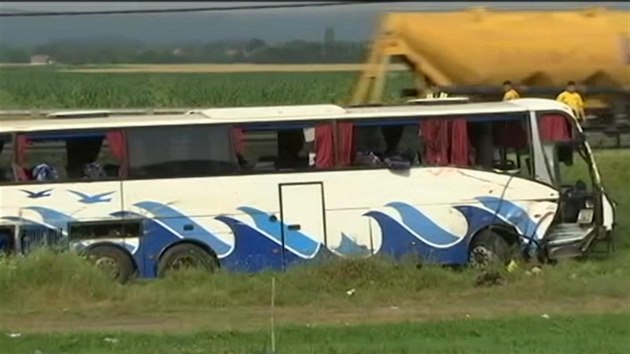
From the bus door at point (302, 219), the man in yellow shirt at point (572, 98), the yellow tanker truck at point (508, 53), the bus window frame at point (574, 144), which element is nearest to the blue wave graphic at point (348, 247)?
the bus door at point (302, 219)

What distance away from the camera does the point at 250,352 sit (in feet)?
37.8

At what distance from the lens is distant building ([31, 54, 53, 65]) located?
51.4 meters

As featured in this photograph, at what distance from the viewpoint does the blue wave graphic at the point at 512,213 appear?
1948cm

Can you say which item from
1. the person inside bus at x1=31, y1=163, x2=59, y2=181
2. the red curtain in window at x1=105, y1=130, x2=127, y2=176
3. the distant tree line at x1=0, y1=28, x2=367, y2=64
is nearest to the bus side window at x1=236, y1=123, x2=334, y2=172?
the red curtain in window at x1=105, y1=130, x2=127, y2=176

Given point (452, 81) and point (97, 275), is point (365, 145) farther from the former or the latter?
point (452, 81)

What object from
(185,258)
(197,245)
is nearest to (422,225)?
(197,245)

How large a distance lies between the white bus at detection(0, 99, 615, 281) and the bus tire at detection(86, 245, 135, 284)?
0.07ft

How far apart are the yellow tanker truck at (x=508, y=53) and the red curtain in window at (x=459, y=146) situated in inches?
422

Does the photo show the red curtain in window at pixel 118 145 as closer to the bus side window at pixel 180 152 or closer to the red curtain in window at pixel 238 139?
the bus side window at pixel 180 152

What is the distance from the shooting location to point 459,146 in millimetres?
19656

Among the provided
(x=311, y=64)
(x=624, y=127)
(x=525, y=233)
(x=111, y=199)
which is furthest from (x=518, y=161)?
(x=311, y=64)

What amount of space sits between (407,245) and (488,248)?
3.73 ft

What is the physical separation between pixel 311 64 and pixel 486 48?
21.9 m

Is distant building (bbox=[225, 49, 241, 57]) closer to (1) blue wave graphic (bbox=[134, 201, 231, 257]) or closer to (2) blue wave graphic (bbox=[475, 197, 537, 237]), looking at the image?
(2) blue wave graphic (bbox=[475, 197, 537, 237])
